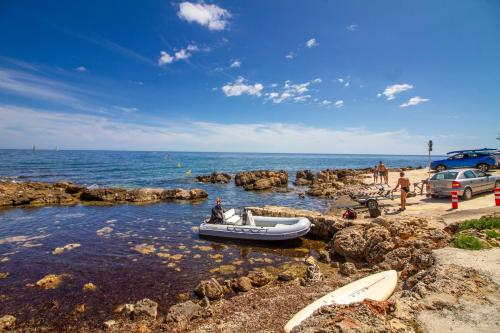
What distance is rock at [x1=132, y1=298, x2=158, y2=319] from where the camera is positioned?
281 inches

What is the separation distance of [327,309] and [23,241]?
51.7 feet

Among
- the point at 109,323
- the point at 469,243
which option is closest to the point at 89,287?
the point at 109,323

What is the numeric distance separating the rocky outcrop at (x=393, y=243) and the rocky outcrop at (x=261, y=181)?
21.2 metres

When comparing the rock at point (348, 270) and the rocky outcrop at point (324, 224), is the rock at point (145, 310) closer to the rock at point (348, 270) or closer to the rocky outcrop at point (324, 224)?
the rock at point (348, 270)

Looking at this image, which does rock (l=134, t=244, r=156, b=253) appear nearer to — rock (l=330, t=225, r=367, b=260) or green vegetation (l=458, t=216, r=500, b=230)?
rock (l=330, t=225, r=367, b=260)

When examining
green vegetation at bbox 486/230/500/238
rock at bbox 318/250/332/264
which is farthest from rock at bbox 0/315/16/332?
green vegetation at bbox 486/230/500/238

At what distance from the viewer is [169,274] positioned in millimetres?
9984

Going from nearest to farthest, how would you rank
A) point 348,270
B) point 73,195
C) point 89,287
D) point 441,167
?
point 348,270 → point 89,287 → point 73,195 → point 441,167

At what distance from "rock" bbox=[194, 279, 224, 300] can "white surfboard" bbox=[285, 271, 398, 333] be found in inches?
122

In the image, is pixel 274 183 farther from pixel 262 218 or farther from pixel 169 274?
pixel 169 274

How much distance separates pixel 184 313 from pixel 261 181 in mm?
26273

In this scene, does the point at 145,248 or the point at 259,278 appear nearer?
the point at 259,278

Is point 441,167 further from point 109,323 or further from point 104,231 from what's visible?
point 109,323

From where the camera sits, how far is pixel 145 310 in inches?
283
